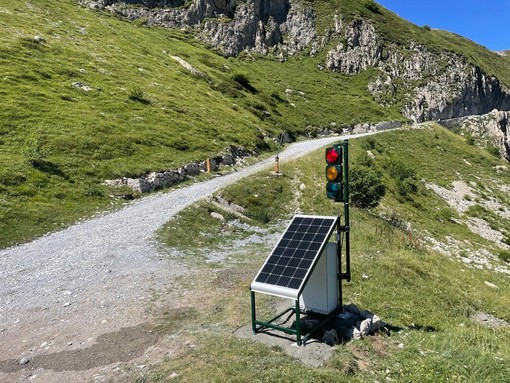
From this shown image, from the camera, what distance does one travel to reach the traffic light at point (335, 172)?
11.1 m

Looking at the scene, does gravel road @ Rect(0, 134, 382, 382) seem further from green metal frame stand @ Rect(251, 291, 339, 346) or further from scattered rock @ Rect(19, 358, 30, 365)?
green metal frame stand @ Rect(251, 291, 339, 346)

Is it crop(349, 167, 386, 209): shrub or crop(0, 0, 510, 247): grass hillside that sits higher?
crop(0, 0, 510, 247): grass hillside

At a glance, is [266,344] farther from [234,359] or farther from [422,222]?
[422,222]

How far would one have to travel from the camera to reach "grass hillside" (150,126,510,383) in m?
9.37

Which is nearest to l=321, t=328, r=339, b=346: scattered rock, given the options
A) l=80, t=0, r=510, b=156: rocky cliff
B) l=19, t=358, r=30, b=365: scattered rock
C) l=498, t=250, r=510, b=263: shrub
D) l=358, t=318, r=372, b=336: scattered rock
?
l=358, t=318, r=372, b=336: scattered rock

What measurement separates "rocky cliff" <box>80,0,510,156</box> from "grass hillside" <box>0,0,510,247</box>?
1630 cm

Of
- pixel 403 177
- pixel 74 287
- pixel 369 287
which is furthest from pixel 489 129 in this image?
pixel 74 287

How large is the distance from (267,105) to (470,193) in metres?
49.7

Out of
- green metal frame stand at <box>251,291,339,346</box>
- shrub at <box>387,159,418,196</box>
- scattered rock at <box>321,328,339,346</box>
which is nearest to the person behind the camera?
green metal frame stand at <box>251,291,339,346</box>

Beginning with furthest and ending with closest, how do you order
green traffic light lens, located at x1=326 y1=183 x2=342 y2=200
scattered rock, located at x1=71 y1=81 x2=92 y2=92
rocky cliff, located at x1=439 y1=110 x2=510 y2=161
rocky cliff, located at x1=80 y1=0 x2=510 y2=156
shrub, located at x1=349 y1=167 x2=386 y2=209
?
1. rocky cliff, located at x1=80 y1=0 x2=510 y2=156
2. rocky cliff, located at x1=439 y1=110 x2=510 y2=161
3. scattered rock, located at x1=71 y1=81 x2=92 y2=92
4. shrub, located at x1=349 y1=167 x2=386 y2=209
5. green traffic light lens, located at x1=326 y1=183 x2=342 y2=200

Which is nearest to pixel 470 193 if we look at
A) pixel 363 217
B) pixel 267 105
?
pixel 363 217

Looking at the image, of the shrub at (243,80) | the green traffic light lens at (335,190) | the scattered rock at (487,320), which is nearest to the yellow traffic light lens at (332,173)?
the green traffic light lens at (335,190)

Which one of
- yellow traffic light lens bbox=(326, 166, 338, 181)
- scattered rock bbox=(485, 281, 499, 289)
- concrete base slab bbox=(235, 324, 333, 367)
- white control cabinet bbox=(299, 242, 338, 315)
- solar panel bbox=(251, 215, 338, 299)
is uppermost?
yellow traffic light lens bbox=(326, 166, 338, 181)

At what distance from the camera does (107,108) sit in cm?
4994
